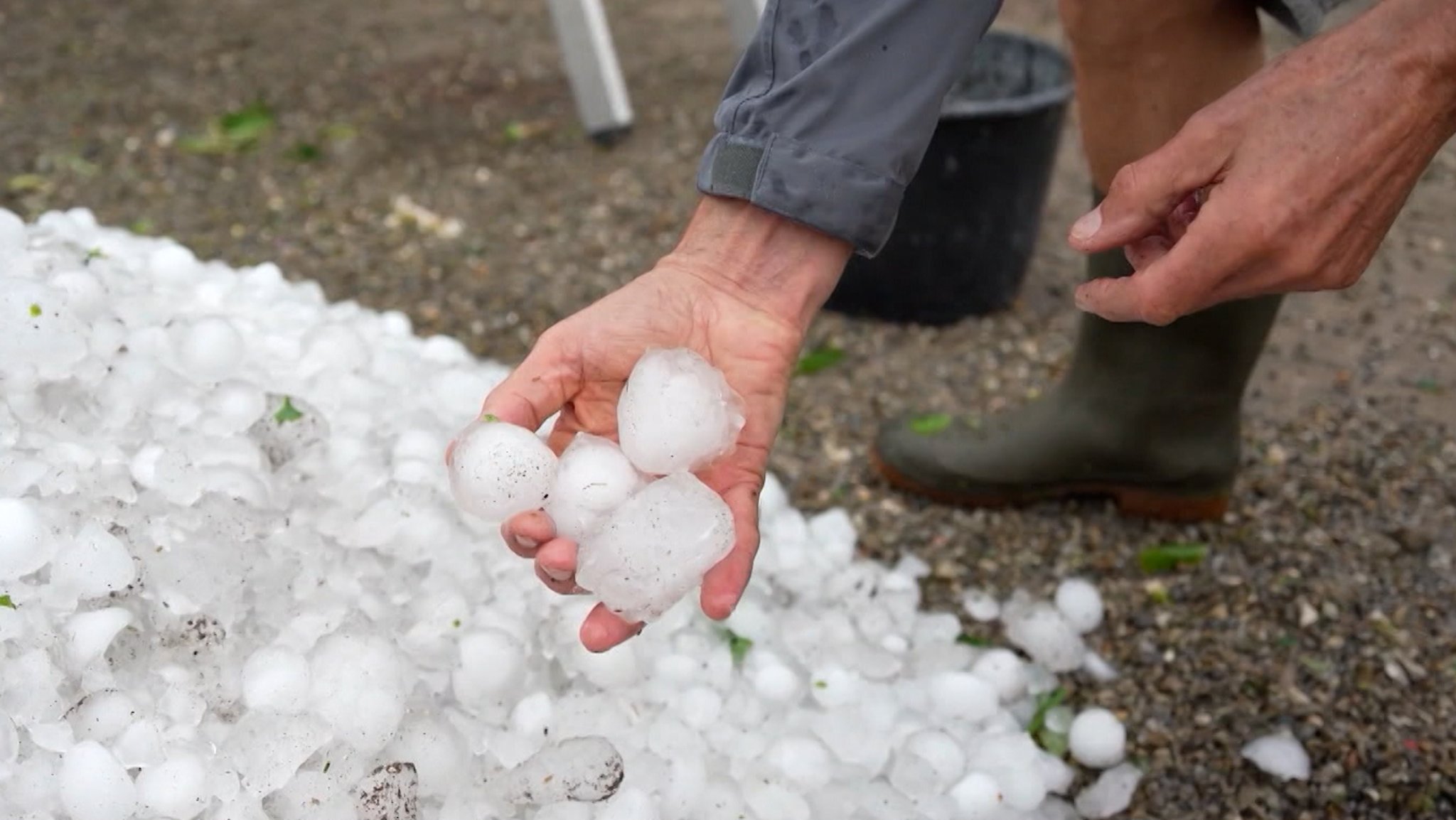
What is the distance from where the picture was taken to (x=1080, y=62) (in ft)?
5.23

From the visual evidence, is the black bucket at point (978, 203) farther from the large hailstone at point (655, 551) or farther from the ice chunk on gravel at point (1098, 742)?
the large hailstone at point (655, 551)

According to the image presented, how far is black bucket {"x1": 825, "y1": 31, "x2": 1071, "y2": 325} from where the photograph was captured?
2301 mm

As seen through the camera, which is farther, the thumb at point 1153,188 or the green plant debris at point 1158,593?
the green plant debris at point 1158,593

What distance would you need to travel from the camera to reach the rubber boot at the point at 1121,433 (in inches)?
68.1

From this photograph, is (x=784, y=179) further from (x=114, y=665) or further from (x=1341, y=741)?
(x=1341, y=741)

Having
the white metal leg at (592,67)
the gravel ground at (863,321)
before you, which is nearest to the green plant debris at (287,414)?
the gravel ground at (863,321)

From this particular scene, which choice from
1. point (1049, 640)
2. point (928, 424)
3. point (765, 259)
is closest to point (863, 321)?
point (928, 424)

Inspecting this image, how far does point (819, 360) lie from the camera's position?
2.38m

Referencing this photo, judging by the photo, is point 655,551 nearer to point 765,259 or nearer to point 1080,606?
point 765,259

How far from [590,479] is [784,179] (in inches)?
13.8

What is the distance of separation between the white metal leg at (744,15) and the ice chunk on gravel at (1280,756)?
169 centimetres

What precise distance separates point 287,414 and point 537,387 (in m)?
0.45

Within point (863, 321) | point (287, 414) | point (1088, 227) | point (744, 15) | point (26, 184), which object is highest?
point (1088, 227)

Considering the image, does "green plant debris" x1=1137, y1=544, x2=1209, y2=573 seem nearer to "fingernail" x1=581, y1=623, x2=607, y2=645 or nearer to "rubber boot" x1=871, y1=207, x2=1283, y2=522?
"rubber boot" x1=871, y1=207, x2=1283, y2=522
